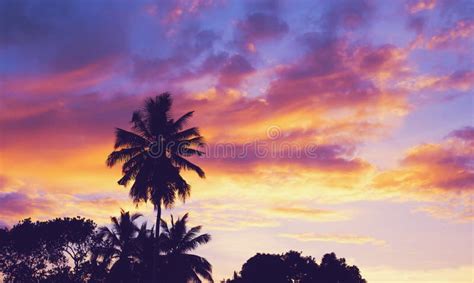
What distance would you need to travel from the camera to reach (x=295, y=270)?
8531cm

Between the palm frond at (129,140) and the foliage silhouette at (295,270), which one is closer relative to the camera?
the palm frond at (129,140)

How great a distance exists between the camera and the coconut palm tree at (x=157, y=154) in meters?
33.7

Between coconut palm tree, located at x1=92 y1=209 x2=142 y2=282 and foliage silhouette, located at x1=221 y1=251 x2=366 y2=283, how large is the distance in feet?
123

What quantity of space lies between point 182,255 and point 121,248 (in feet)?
21.6

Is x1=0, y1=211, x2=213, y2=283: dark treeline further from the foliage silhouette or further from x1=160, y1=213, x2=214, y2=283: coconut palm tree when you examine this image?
the foliage silhouette

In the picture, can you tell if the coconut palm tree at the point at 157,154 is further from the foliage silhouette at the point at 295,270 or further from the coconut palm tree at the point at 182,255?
the foliage silhouette at the point at 295,270

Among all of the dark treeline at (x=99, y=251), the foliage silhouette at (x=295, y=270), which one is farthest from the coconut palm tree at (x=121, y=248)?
the foliage silhouette at (x=295, y=270)

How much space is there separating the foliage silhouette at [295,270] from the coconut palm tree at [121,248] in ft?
123

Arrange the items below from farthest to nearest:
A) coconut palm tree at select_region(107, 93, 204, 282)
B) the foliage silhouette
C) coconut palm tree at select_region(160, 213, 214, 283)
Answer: the foliage silhouette → coconut palm tree at select_region(160, 213, 214, 283) → coconut palm tree at select_region(107, 93, 204, 282)

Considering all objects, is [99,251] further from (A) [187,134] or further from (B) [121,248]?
(A) [187,134]

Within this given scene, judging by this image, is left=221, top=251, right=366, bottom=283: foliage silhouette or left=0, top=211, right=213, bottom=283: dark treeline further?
left=221, top=251, right=366, bottom=283: foliage silhouette

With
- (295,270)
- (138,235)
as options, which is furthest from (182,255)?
(295,270)

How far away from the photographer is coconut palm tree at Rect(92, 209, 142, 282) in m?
45.2

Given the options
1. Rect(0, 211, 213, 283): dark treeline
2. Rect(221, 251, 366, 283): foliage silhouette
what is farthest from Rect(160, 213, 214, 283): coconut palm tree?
Rect(221, 251, 366, 283): foliage silhouette
